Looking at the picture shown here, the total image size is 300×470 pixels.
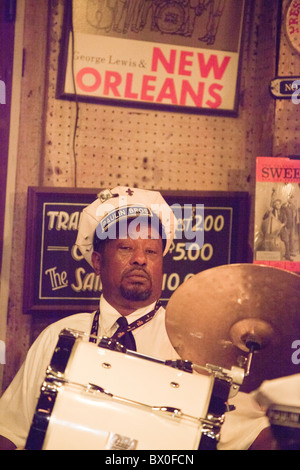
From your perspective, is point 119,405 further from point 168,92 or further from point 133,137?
point 168,92

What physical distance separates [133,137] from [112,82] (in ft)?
1.04

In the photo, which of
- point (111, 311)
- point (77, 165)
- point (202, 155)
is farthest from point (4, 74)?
point (111, 311)

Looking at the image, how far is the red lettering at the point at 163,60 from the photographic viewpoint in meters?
3.22

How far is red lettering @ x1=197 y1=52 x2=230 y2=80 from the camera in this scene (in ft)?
10.7

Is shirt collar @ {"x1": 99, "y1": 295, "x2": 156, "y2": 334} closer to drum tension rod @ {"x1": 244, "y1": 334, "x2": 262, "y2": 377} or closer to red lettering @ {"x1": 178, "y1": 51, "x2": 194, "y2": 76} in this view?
drum tension rod @ {"x1": 244, "y1": 334, "x2": 262, "y2": 377}

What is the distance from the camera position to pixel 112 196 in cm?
268

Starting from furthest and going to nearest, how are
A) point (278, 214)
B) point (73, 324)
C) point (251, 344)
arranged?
point (278, 214) → point (73, 324) → point (251, 344)

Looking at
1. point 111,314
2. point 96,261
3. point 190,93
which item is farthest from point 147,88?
point 111,314

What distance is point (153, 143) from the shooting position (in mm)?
3295

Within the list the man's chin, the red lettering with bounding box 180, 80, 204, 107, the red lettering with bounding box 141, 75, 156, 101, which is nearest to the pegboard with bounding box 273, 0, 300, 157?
the red lettering with bounding box 180, 80, 204, 107

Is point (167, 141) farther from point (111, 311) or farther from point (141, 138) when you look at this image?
point (111, 311)

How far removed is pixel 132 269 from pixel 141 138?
3.14 feet

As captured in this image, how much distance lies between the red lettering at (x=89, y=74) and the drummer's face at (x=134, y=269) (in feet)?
3.17

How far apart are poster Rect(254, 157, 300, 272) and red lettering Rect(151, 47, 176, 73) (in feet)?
2.57
